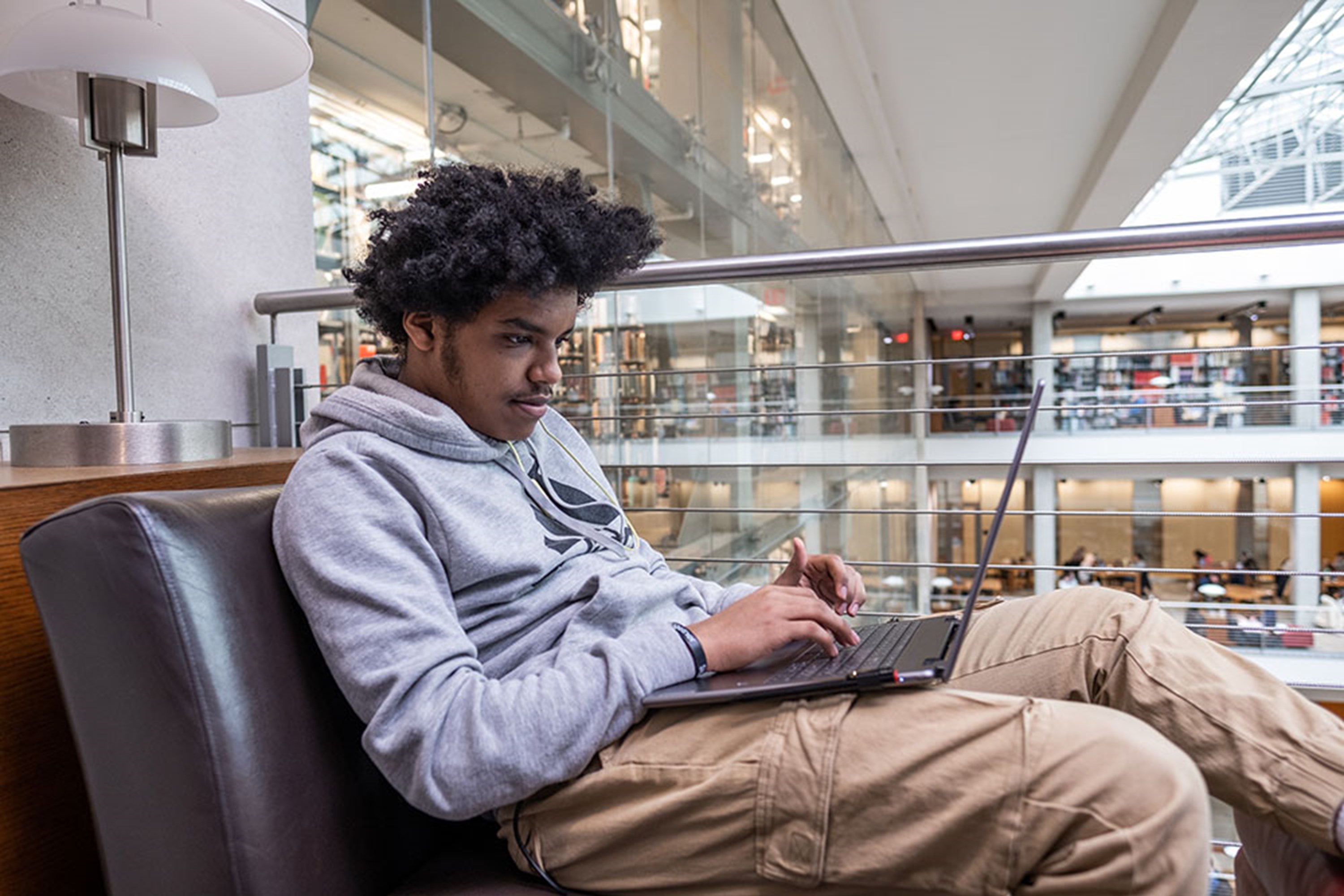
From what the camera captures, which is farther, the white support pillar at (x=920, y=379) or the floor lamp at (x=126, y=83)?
the white support pillar at (x=920, y=379)

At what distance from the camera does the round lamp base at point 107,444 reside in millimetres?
1190

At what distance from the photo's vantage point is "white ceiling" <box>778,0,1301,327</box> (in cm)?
460

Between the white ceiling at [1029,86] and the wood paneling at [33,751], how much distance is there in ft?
12.5

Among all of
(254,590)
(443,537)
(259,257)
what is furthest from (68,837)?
(259,257)

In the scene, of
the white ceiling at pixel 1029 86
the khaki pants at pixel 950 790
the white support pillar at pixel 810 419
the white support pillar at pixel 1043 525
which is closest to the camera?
the khaki pants at pixel 950 790

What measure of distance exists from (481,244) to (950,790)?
70 cm

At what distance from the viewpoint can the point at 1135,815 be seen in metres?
0.63

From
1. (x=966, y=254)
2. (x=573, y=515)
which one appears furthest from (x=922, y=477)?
(x=573, y=515)

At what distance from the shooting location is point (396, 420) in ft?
3.08

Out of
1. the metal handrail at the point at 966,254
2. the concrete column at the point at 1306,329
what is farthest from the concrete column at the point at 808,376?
the concrete column at the point at 1306,329

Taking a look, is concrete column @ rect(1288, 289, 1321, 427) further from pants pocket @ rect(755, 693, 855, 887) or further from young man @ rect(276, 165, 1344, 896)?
pants pocket @ rect(755, 693, 855, 887)

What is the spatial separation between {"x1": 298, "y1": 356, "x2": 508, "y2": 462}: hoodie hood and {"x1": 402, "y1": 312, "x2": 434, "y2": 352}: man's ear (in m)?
A: 0.05

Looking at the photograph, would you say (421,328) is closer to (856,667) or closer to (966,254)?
(856,667)

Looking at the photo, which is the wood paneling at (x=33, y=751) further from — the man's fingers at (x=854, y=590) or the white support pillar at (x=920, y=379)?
the white support pillar at (x=920, y=379)
